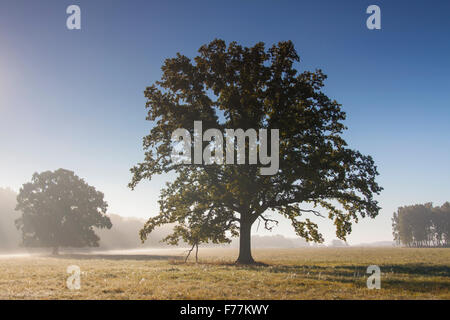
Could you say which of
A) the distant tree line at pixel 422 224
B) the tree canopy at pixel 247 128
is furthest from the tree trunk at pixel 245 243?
the distant tree line at pixel 422 224

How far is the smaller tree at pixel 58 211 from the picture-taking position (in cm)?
6053

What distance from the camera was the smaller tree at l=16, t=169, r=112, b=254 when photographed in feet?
199

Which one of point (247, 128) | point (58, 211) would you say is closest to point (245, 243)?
point (247, 128)

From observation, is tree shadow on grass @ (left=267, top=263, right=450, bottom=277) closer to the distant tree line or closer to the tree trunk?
the tree trunk

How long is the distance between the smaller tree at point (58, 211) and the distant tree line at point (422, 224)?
12804 cm

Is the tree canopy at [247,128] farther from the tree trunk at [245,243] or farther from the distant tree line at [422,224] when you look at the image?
the distant tree line at [422,224]

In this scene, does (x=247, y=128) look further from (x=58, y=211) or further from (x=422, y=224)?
(x=422, y=224)

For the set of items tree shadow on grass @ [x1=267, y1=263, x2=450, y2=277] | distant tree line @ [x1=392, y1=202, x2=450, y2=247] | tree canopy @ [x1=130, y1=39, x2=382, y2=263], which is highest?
tree canopy @ [x1=130, y1=39, x2=382, y2=263]

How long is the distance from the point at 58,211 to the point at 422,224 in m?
141

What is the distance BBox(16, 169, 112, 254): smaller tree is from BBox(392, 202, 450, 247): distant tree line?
128 meters

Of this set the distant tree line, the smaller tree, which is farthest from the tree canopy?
the distant tree line
